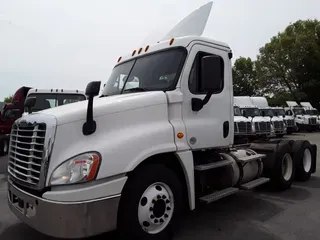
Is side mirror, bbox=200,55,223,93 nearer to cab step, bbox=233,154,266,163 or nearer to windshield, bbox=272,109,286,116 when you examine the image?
cab step, bbox=233,154,266,163

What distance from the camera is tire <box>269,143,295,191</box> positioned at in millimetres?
6316

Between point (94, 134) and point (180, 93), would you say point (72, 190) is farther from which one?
point (180, 93)

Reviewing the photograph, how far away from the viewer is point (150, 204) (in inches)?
139

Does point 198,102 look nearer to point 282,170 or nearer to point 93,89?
point 93,89

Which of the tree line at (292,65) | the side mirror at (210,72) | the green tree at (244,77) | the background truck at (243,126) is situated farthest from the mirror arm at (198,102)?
the green tree at (244,77)

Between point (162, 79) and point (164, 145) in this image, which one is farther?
point (162, 79)

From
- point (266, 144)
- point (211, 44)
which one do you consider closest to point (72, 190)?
point (211, 44)

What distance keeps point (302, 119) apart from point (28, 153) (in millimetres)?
28429

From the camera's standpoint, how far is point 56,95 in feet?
34.3

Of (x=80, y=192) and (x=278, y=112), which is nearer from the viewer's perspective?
(x=80, y=192)

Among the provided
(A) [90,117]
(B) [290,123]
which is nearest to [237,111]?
(B) [290,123]

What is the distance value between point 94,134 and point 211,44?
2.37 metres

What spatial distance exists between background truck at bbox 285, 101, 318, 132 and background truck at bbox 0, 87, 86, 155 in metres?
21.9

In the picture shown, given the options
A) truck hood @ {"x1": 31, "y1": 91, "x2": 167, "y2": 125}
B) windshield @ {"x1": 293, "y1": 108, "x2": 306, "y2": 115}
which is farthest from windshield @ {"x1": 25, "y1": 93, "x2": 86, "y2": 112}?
windshield @ {"x1": 293, "y1": 108, "x2": 306, "y2": 115}
